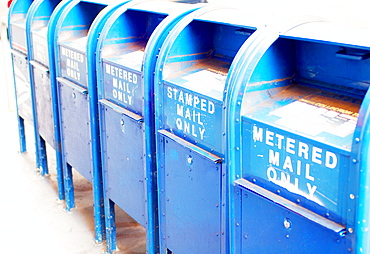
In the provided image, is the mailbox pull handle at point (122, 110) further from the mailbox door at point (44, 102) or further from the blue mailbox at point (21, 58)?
the blue mailbox at point (21, 58)

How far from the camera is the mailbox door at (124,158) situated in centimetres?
343

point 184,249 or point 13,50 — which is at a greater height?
point 13,50

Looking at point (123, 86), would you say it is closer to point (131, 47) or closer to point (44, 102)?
point (131, 47)

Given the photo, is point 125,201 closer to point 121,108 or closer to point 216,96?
point 121,108

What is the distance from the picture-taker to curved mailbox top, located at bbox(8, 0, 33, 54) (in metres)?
5.54

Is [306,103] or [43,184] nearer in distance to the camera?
[306,103]

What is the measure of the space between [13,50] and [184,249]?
376 centimetres

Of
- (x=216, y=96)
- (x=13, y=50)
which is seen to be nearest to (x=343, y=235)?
(x=216, y=96)

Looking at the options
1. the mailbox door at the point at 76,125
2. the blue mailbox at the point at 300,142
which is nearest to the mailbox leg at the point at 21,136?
the mailbox door at the point at 76,125

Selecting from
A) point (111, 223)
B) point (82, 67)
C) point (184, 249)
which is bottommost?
point (111, 223)

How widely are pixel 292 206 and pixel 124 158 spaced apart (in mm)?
1765

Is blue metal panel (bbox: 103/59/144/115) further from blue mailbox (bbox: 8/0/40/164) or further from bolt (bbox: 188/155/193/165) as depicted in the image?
blue mailbox (bbox: 8/0/40/164)

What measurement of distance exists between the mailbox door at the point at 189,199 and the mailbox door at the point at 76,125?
1234 mm

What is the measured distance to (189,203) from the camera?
2.92 m
